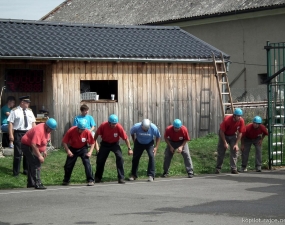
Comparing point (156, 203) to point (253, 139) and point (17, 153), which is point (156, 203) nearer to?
point (17, 153)

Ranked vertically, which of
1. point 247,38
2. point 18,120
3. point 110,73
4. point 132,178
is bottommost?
point 132,178

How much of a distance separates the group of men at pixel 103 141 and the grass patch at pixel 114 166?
19.4 inches

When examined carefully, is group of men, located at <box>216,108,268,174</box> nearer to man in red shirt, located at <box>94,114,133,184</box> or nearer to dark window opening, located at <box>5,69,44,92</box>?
man in red shirt, located at <box>94,114,133,184</box>

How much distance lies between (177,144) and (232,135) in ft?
5.74

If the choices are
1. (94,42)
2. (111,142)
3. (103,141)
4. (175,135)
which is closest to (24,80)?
(94,42)

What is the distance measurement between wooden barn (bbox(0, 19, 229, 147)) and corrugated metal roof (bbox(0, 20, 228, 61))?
0.03 meters

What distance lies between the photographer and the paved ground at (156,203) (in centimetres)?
1210

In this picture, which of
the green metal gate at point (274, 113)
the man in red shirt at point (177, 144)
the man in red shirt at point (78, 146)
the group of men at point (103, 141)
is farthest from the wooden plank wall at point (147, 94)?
the man in red shirt at point (78, 146)

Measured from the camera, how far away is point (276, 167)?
2173 centimetres

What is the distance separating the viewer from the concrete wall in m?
33.9

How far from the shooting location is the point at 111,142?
61.8ft

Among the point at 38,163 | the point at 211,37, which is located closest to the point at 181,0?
the point at 211,37

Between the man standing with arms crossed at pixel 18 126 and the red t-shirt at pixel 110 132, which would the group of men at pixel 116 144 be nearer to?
the red t-shirt at pixel 110 132

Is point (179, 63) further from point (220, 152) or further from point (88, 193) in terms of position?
point (88, 193)
